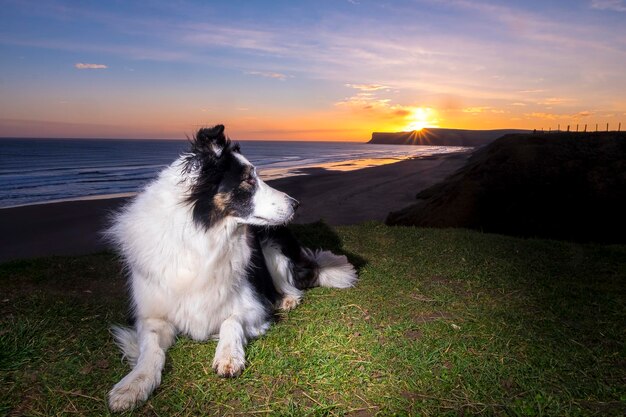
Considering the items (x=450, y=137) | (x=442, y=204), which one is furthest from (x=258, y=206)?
(x=450, y=137)

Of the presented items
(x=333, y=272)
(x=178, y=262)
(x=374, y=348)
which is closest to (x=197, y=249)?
(x=178, y=262)

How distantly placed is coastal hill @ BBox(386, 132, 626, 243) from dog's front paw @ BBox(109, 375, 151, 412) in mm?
7274

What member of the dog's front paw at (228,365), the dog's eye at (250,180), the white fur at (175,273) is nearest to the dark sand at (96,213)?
the white fur at (175,273)

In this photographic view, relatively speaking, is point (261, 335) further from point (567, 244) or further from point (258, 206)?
point (567, 244)

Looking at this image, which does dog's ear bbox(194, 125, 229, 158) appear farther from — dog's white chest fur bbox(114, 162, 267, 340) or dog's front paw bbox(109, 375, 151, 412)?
dog's front paw bbox(109, 375, 151, 412)

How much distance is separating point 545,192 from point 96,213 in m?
13.0

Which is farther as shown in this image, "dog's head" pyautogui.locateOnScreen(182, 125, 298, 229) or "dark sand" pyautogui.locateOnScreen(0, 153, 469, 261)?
"dark sand" pyautogui.locateOnScreen(0, 153, 469, 261)

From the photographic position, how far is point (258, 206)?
149 inches

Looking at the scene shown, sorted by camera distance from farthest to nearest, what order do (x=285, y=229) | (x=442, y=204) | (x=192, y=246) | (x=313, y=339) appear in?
(x=442, y=204) → (x=285, y=229) → (x=313, y=339) → (x=192, y=246)

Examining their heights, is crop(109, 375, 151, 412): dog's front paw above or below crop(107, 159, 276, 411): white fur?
below

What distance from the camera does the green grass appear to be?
9.85 ft

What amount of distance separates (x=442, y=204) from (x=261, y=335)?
258 inches

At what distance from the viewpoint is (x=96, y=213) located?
14.2m

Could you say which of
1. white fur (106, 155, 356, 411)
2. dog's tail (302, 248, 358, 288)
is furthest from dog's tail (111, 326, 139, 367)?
dog's tail (302, 248, 358, 288)
